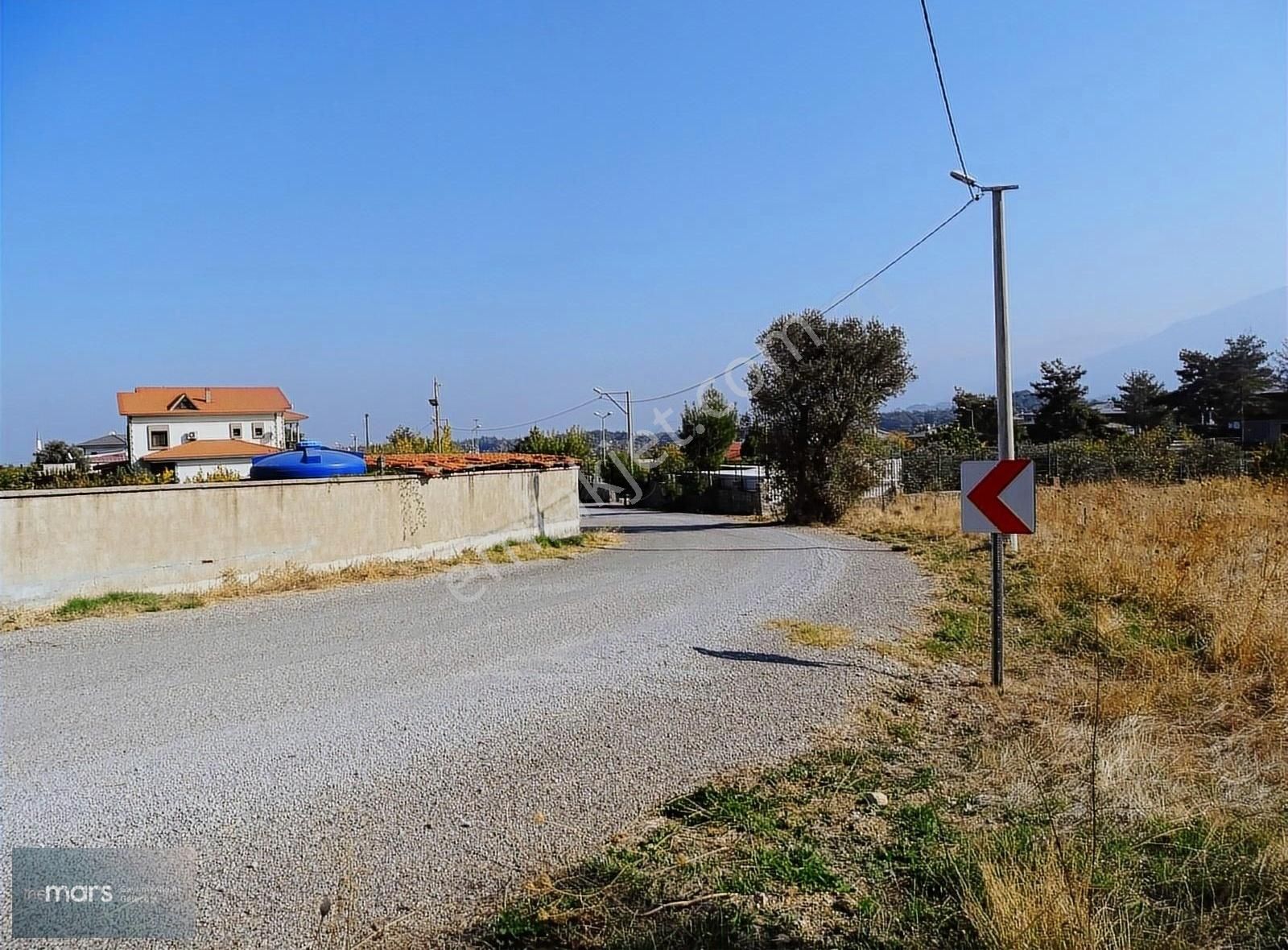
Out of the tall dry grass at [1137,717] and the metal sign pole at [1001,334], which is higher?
the metal sign pole at [1001,334]

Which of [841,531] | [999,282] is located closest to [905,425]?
[841,531]

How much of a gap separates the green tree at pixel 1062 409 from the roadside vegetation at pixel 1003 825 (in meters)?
Result: 47.4

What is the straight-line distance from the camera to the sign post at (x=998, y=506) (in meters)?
6.79

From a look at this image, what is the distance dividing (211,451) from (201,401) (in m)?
10.4

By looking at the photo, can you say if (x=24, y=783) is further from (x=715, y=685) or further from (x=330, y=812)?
(x=715, y=685)

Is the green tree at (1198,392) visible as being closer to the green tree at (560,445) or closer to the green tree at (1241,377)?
the green tree at (1241,377)

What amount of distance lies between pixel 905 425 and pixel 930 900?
4542 inches

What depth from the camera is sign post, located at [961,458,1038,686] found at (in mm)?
6785

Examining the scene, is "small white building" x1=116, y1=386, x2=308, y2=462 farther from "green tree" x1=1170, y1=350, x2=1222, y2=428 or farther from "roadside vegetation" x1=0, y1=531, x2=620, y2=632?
"green tree" x1=1170, y1=350, x2=1222, y2=428

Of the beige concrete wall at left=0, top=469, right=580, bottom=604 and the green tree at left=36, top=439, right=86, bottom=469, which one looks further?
the green tree at left=36, top=439, right=86, bottom=469

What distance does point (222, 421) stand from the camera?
61.6 metres

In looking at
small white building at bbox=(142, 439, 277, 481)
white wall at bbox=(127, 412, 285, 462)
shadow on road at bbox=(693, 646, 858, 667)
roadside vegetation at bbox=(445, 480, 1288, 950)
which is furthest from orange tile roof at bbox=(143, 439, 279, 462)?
roadside vegetation at bbox=(445, 480, 1288, 950)

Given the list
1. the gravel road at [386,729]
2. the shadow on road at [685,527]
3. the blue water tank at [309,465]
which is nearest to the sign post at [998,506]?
the gravel road at [386,729]

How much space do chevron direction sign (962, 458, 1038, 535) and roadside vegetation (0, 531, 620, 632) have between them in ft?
29.3
